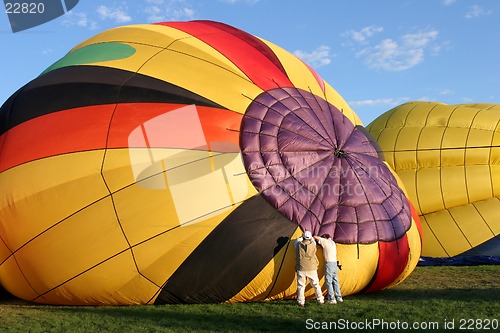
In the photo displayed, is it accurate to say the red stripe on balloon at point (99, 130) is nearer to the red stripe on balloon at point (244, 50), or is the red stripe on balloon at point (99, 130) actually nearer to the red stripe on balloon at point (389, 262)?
the red stripe on balloon at point (244, 50)

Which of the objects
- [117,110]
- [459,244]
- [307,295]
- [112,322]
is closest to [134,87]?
[117,110]

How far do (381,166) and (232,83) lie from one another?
8.02 ft

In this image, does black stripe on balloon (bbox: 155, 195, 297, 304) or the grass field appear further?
black stripe on balloon (bbox: 155, 195, 297, 304)

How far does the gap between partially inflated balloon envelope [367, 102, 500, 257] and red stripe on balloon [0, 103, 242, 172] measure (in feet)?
18.2

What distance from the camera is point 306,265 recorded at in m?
5.98

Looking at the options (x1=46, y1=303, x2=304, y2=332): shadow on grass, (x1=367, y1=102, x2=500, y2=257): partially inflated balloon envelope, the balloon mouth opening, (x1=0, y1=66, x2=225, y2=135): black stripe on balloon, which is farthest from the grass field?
(x1=367, y1=102, x2=500, y2=257): partially inflated balloon envelope

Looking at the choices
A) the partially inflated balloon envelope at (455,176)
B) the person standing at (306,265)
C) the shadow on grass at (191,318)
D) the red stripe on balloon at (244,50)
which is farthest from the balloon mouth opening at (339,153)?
the partially inflated balloon envelope at (455,176)

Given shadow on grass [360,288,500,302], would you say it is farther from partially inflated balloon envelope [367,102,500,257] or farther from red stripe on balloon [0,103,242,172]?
partially inflated balloon envelope [367,102,500,257]

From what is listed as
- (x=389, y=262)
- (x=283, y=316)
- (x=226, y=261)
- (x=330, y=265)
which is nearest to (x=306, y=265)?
(x=330, y=265)

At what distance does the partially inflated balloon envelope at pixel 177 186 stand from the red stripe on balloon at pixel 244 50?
0.05 m

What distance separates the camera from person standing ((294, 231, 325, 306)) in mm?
5949

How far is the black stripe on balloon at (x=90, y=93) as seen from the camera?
6.54m

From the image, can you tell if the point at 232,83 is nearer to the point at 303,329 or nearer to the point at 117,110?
the point at 117,110

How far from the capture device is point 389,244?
22.1 ft
